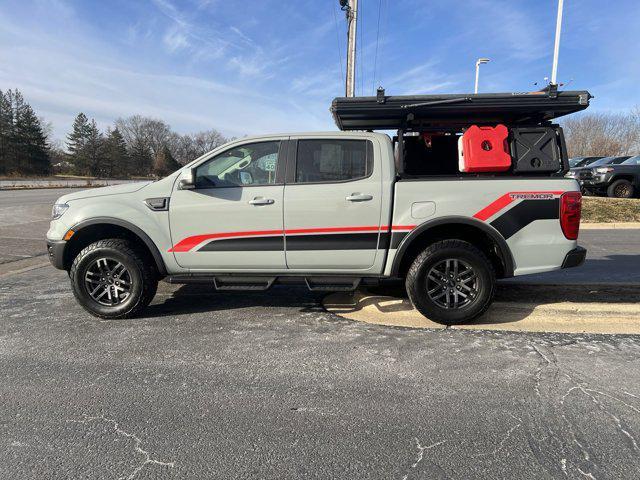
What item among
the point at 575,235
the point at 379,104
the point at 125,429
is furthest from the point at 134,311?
the point at 575,235

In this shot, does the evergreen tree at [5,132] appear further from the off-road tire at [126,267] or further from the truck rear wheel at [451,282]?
the truck rear wheel at [451,282]

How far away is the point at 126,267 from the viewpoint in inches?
166

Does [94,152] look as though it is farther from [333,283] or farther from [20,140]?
[333,283]

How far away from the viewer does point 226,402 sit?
2768 millimetres

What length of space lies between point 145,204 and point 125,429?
2.36 meters

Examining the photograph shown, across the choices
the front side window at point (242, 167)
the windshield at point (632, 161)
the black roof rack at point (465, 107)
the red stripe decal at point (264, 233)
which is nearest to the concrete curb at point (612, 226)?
the windshield at point (632, 161)

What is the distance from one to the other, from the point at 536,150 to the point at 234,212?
118 inches

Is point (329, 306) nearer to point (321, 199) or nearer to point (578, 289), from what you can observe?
point (321, 199)

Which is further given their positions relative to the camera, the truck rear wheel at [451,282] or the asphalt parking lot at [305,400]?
the truck rear wheel at [451,282]

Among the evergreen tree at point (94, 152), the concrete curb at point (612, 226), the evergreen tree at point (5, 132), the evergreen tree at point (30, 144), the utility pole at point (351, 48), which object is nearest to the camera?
the concrete curb at point (612, 226)

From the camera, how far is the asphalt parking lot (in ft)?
7.18

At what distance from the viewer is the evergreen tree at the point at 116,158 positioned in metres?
76.2

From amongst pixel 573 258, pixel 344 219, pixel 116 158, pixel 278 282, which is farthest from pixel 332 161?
pixel 116 158

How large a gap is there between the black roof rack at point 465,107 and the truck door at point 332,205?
356 millimetres
